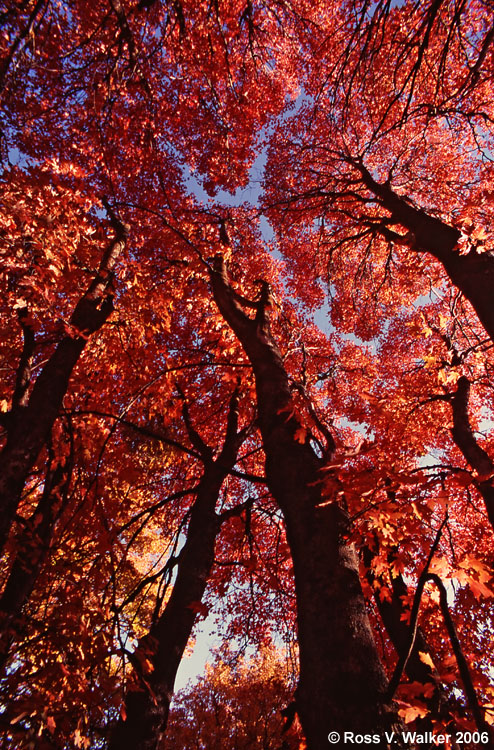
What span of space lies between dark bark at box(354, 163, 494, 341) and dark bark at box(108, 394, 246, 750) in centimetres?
364

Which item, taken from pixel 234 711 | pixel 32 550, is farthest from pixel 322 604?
pixel 234 711

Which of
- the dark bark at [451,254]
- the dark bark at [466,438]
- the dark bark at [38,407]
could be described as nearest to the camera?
the dark bark at [38,407]

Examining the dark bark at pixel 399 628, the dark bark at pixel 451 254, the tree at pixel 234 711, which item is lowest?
the tree at pixel 234 711

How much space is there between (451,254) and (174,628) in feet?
20.0

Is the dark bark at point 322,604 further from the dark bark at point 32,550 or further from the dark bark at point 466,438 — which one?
the dark bark at point 466,438

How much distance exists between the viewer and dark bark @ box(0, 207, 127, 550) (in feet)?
10.7

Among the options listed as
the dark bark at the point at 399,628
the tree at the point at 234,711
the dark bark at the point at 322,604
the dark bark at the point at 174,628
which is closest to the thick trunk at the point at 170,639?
the dark bark at the point at 174,628

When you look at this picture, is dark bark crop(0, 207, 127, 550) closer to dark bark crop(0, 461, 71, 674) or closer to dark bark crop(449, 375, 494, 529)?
dark bark crop(0, 461, 71, 674)

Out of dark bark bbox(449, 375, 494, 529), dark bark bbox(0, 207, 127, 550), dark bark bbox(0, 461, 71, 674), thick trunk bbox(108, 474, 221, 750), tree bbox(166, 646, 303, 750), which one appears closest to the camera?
dark bark bbox(0, 207, 127, 550)

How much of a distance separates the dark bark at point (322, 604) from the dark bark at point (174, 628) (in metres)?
0.70

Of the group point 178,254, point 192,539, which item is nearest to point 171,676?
point 192,539

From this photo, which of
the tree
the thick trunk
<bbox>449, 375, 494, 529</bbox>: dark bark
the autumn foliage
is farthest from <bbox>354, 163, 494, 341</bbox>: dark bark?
the tree

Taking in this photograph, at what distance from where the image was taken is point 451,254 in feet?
15.8

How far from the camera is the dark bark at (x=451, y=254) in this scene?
4262 mm
